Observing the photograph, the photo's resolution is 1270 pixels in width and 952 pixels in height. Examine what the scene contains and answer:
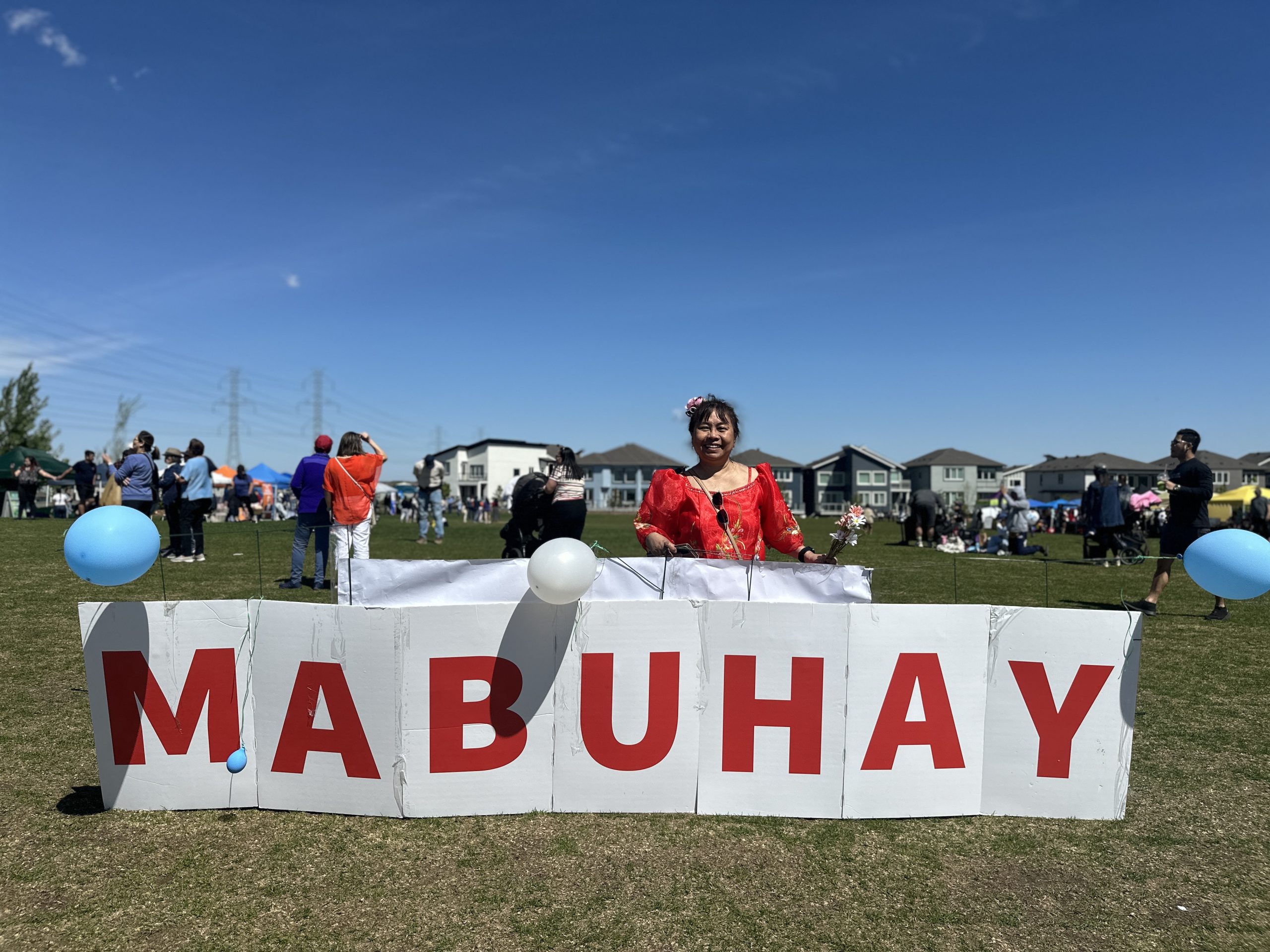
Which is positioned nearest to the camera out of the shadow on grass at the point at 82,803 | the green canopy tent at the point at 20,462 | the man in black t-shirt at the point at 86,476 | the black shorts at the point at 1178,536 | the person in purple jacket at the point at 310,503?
the shadow on grass at the point at 82,803

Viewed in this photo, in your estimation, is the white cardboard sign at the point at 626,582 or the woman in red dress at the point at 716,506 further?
the woman in red dress at the point at 716,506

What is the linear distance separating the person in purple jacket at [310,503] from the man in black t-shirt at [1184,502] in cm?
910

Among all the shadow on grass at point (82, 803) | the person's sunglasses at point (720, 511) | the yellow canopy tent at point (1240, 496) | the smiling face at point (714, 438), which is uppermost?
the smiling face at point (714, 438)

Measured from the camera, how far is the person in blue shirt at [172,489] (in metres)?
11.0

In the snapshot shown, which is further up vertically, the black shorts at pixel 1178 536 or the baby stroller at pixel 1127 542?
the black shorts at pixel 1178 536

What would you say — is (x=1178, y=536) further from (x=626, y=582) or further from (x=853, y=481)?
(x=853, y=481)

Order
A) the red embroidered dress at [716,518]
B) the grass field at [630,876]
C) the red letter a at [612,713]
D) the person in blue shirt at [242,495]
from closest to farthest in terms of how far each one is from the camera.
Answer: the grass field at [630,876] → the red letter a at [612,713] → the red embroidered dress at [716,518] → the person in blue shirt at [242,495]

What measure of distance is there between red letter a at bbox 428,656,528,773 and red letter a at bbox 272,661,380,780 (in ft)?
0.97

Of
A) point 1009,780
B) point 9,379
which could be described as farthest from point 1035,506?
point 9,379

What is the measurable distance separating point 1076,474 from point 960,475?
12.0 m

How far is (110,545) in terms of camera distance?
333 centimetres

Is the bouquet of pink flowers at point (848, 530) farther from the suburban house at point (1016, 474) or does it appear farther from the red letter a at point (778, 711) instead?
the suburban house at point (1016, 474)

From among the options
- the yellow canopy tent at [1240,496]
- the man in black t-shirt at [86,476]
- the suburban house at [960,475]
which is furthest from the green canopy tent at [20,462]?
the suburban house at [960,475]

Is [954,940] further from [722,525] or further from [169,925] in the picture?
[169,925]
